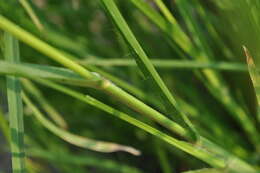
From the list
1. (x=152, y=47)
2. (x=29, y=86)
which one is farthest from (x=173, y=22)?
(x=152, y=47)

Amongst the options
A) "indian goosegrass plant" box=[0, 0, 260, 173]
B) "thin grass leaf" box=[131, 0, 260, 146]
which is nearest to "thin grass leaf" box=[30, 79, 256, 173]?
"indian goosegrass plant" box=[0, 0, 260, 173]

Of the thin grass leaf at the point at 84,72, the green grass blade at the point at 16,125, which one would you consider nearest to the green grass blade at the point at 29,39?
the thin grass leaf at the point at 84,72

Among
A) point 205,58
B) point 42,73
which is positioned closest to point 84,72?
point 42,73

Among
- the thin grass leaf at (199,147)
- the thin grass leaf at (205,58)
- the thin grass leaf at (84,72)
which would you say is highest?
the thin grass leaf at (205,58)

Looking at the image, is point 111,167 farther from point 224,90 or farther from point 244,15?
point 244,15

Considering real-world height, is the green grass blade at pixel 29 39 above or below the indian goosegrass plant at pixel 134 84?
below

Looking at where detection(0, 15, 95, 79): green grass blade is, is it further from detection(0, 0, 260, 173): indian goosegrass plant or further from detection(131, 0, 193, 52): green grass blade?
detection(131, 0, 193, 52): green grass blade

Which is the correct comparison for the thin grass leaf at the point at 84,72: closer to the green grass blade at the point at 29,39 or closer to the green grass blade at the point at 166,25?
the green grass blade at the point at 29,39

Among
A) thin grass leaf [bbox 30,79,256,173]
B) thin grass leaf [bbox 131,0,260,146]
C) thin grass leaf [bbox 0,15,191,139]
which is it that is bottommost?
thin grass leaf [bbox 30,79,256,173]
